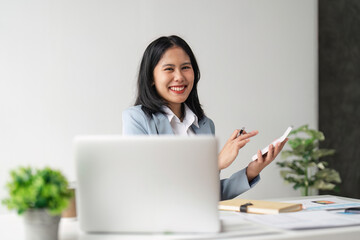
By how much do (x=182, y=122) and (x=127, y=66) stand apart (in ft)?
5.28

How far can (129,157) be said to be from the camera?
102 cm

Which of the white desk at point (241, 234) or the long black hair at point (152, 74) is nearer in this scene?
the white desk at point (241, 234)

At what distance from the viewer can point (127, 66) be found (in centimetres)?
363

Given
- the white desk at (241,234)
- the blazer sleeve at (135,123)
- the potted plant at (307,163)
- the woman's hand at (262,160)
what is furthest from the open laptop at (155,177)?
the potted plant at (307,163)

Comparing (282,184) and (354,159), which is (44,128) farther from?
(354,159)

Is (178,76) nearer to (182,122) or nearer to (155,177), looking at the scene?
(182,122)

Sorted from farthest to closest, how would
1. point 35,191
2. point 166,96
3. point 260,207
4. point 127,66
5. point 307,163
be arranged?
point 307,163
point 127,66
point 166,96
point 260,207
point 35,191

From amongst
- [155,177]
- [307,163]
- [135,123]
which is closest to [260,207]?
[155,177]

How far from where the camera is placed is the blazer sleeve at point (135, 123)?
202cm

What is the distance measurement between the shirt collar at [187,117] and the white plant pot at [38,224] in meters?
1.16

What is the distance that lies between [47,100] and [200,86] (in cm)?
134

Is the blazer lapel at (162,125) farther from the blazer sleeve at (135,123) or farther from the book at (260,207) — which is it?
the book at (260,207)

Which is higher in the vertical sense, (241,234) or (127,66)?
(127,66)

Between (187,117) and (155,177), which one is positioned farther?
(187,117)
